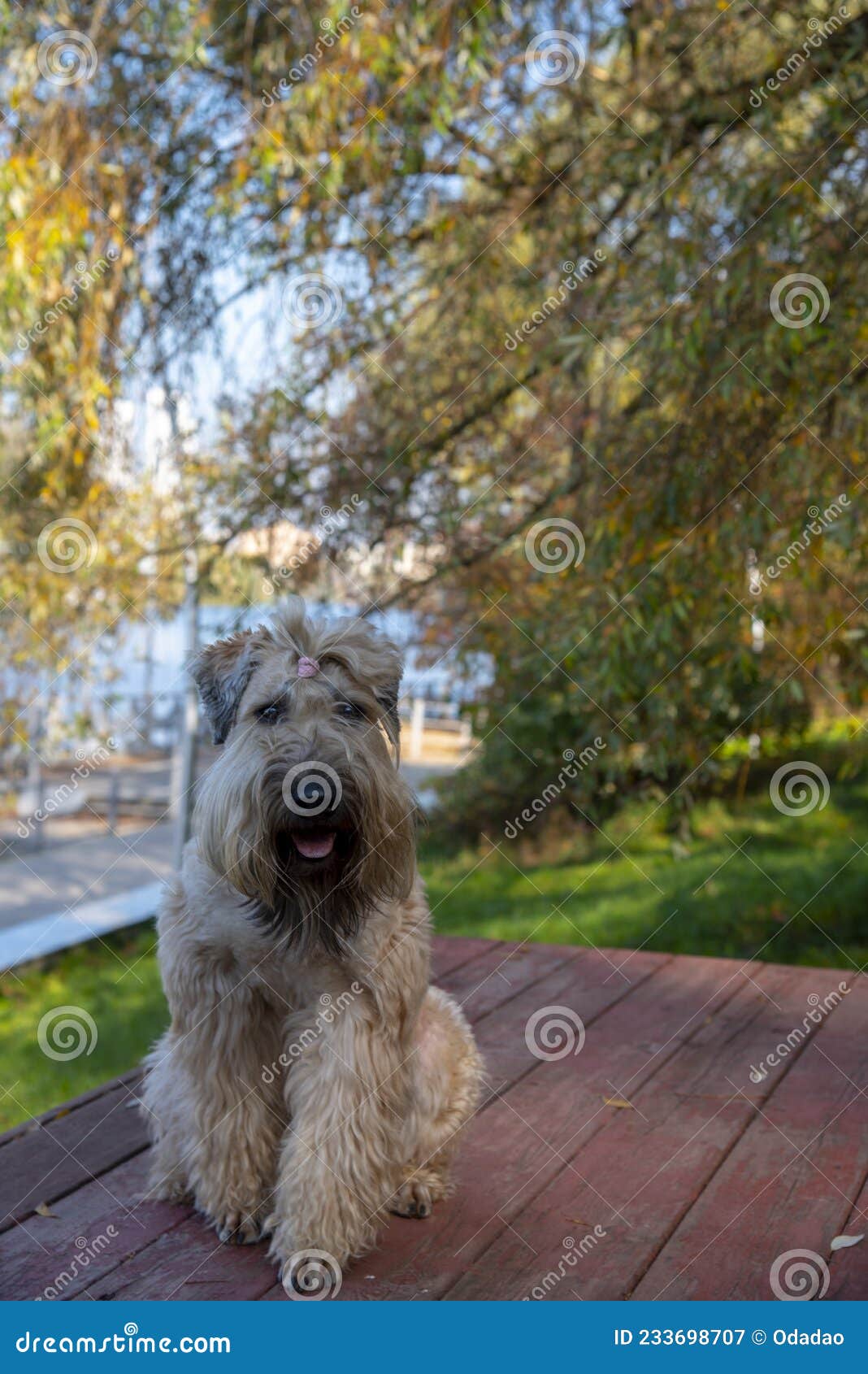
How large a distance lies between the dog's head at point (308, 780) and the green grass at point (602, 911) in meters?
3.69

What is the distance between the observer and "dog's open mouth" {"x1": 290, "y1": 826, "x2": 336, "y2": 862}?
7.85ft

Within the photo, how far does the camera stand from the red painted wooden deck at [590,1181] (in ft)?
8.23

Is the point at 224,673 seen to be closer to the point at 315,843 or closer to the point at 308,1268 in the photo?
the point at 315,843

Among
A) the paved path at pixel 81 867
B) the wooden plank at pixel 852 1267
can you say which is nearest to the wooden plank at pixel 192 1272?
the wooden plank at pixel 852 1267

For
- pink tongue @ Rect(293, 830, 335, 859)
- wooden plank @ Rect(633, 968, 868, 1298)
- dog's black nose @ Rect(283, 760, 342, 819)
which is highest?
dog's black nose @ Rect(283, 760, 342, 819)

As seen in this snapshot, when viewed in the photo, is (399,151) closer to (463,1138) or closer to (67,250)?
(67,250)

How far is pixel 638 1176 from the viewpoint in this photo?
299cm

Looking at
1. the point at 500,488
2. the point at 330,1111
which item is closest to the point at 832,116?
the point at 500,488

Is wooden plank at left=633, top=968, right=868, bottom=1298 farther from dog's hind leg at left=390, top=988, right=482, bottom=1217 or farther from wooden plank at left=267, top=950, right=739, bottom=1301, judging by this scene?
dog's hind leg at left=390, top=988, right=482, bottom=1217

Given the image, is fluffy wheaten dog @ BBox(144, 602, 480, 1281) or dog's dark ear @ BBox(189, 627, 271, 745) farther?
dog's dark ear @ BBox(189, 627, 271, 745)

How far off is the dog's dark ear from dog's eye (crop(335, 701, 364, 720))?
20cm

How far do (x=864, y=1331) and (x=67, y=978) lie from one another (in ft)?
22.3

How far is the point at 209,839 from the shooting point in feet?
7.97

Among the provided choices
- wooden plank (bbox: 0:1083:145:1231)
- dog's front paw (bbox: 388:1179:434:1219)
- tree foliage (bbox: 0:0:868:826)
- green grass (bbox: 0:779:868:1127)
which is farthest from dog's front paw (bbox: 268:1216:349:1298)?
green grass (bbox: 0:779:868:1127)
